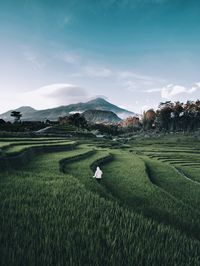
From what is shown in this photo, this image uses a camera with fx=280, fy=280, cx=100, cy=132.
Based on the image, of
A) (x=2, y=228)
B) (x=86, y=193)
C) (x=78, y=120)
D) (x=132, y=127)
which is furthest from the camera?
(x=132, y=127)

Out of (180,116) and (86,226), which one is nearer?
(86,226)

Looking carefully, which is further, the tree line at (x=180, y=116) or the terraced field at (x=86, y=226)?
the tree line at (x=180, y=116)

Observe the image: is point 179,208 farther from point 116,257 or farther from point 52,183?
point 116,257

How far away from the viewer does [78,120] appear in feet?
317

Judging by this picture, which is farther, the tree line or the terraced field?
the tree line

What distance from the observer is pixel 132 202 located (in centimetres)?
980

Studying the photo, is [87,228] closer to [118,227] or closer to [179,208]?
[118,227]

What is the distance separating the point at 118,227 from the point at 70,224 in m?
1.11

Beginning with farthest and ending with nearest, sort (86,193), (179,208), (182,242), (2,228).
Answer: (179,208) < (86,193) < (182,242) < (2,228)

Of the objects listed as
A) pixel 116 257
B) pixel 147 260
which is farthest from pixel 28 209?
pixel 147 260

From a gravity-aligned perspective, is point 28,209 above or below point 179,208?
above

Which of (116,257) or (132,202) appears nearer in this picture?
(116,257)

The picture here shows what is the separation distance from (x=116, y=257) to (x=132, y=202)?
15.8 ft

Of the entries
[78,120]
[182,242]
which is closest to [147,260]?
[182,242]
